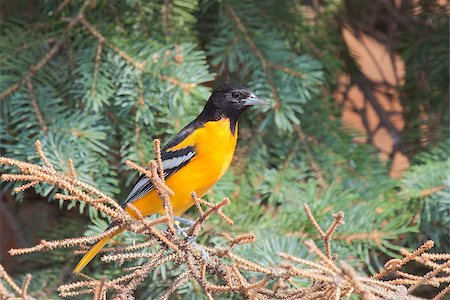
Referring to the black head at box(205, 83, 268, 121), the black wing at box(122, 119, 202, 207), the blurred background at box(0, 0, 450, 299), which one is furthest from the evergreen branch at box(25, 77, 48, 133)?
the black head at box(205, 83, 268, 121)

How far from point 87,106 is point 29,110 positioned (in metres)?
0.21

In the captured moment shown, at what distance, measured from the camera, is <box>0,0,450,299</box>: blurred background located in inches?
93.6

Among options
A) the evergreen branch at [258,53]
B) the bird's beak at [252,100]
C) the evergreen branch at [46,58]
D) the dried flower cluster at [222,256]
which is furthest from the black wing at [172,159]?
the dried flower cluster at [222,256]

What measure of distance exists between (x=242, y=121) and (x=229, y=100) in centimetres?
20

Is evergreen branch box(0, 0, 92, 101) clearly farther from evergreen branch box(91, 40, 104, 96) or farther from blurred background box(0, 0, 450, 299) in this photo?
evergreen branch box(91, 40, 104, 96)

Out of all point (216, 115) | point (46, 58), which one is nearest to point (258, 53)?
point (216, 115)

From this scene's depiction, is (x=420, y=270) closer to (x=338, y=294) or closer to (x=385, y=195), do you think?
(x=385, y=195)

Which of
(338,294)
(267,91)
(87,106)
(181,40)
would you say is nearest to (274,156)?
(267,91)

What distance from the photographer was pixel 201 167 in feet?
8.48

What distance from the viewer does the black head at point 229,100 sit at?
258 centimetres

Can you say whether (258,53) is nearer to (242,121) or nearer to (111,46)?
(242,121)

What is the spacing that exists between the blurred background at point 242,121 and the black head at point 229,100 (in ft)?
0.17

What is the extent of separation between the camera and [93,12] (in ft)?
8.49

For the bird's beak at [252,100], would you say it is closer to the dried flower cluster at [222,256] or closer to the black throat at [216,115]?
the black throat at [216,115]
